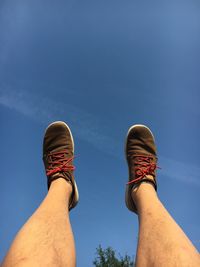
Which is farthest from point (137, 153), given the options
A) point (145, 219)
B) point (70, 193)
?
point (145, 219)

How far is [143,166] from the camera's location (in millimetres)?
3252

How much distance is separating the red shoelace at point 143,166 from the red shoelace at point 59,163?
0.63 metres

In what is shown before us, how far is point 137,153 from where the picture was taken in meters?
3.51

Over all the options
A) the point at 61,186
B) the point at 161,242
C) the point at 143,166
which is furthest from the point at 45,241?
the point at 143,166

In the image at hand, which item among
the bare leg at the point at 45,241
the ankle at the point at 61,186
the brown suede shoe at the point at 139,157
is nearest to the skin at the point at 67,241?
the bare leg at the point at 45,241

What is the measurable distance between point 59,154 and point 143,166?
35.3 inches

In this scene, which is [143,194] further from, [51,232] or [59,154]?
[59,154]

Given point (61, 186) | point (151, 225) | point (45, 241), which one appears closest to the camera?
point (45, 241)

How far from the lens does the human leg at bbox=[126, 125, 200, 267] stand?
1.90 meters

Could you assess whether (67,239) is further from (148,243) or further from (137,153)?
(137,153)

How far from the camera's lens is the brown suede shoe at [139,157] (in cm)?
306

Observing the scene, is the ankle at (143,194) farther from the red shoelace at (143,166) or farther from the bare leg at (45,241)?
the bare leg at (45,241)

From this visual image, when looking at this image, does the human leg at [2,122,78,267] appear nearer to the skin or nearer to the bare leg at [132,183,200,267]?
the skin

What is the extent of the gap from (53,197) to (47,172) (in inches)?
27.1
